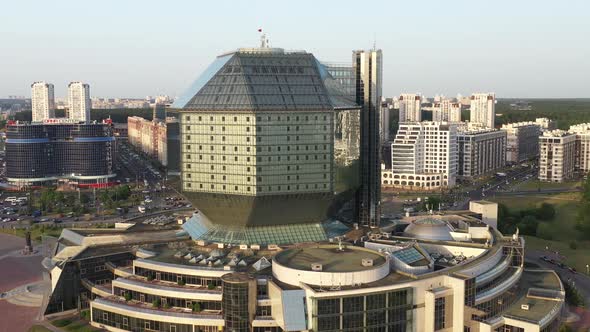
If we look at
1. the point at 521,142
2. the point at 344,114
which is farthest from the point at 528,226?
the point at 521,142

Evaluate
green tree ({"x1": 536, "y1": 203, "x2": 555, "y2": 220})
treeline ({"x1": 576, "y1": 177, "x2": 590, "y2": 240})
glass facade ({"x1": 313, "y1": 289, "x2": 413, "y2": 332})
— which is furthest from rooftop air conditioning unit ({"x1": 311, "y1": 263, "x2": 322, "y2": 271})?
green tree ({"x1": 536, "y1": 203, "x2": 555, "y2": 220})

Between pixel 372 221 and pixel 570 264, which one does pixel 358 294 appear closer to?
pixel 372 221

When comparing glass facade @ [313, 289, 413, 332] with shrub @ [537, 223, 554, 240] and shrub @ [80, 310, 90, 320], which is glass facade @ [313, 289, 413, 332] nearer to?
shrub @ [80, 310, 90, 320]

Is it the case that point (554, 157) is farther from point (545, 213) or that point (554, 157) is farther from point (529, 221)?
point (529, 221)

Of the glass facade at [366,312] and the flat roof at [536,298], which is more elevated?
the glass facade at [366,312]

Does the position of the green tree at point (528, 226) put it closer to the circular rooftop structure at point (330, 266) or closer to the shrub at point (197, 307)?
the circular rooftop structure at point (330, 266)

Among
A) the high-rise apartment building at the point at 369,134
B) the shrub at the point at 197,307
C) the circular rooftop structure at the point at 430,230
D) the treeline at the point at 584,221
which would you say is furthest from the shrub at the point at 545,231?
→ the shrub at the point at 197,307
